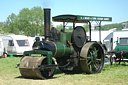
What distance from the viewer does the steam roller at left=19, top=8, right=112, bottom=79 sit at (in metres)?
9.91

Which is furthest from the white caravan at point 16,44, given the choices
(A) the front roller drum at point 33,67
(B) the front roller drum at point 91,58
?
(A) the front roller drum at point 33,67

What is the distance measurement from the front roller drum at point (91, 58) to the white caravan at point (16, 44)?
11.7 m

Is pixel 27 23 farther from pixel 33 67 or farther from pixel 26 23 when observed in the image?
pixel 33 67

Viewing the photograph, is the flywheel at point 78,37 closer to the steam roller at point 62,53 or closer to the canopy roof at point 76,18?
the steam roller at point 62,53

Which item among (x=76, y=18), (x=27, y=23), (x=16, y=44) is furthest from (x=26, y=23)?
(x=76, y=18)

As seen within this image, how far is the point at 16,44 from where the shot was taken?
924 inches

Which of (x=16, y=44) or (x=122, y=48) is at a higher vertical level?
(x=122, y=48)

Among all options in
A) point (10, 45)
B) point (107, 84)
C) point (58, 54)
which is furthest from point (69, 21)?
point (10, 45)

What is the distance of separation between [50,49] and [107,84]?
2.69m

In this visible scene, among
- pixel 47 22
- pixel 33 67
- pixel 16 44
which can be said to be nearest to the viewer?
pixel 33 67

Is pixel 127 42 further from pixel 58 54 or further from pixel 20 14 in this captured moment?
pixel 20 14

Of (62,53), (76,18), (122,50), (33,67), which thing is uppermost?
(76,18)

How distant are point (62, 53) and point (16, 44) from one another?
13.0m

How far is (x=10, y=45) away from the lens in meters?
23.7
